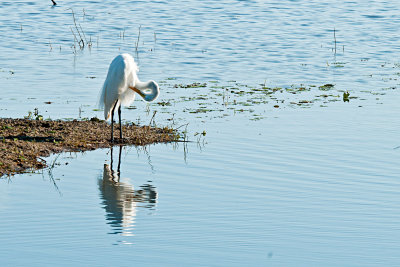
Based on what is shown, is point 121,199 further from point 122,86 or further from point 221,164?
point 122,86

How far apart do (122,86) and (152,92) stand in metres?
0.53

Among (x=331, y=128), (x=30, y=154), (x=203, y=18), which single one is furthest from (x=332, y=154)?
(x=203, y=18)

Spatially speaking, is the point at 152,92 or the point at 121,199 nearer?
the point at 121,199

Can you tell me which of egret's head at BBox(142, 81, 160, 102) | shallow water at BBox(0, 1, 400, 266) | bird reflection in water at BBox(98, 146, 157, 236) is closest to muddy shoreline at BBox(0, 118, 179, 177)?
shallow water at BBox(0, 1, 400, 266)

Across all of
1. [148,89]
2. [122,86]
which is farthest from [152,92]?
[122,86]

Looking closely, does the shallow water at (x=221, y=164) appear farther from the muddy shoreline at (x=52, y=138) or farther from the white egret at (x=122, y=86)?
the white egret at (x=122, y=86)

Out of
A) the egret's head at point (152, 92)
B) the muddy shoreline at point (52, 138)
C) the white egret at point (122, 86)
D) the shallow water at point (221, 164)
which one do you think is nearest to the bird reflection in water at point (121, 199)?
the shallow water at point (221, 164)

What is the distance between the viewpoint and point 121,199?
915 centimetres

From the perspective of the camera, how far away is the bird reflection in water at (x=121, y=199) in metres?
8.19

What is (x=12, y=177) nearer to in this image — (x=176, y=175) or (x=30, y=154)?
(x=30, y=154)

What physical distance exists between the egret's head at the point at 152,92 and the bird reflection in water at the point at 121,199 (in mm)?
2182

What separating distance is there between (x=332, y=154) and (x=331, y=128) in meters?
1.83

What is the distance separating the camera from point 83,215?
840 centimetres

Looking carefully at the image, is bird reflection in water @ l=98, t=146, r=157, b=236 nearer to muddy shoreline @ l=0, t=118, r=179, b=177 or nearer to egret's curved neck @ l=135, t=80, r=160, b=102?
muddy shoreline @ l=0, t=118, r=179, b=177
